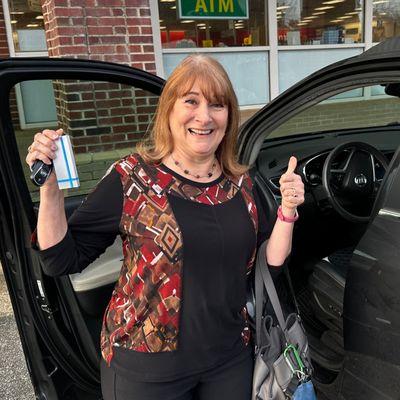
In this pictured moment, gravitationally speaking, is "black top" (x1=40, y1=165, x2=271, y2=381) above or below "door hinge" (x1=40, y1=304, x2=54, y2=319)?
above

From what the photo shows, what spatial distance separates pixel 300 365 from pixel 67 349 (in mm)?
897

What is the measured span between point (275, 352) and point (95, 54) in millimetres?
3807

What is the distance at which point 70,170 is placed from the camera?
1209 millimetres

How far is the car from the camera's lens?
1495 millimetres

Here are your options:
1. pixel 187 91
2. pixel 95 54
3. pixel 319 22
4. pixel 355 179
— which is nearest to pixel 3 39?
pixel 95 54

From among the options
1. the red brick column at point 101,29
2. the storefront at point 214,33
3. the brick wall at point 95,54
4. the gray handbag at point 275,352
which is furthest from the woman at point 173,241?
the red brick column at point 101,29

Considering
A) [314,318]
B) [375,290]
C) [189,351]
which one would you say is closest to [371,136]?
[314,318]

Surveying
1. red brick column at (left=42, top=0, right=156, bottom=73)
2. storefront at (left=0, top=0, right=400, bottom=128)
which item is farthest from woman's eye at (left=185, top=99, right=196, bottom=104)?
red brick column at (left=42, top=0, right=156, bottom=73)

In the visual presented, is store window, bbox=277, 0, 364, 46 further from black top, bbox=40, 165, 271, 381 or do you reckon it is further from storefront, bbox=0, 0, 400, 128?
black top, bbox=40, 165, 271, 381

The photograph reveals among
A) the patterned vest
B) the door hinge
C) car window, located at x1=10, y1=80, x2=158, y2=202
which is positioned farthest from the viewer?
car window, located at x1=10, y1=80, x2=158, y2=202

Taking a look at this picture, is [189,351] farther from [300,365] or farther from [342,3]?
[342,3]

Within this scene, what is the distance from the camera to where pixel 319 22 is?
253 inches

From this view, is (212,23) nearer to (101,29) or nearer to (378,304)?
(101,29)

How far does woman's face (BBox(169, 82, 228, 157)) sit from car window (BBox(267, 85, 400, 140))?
163cm
